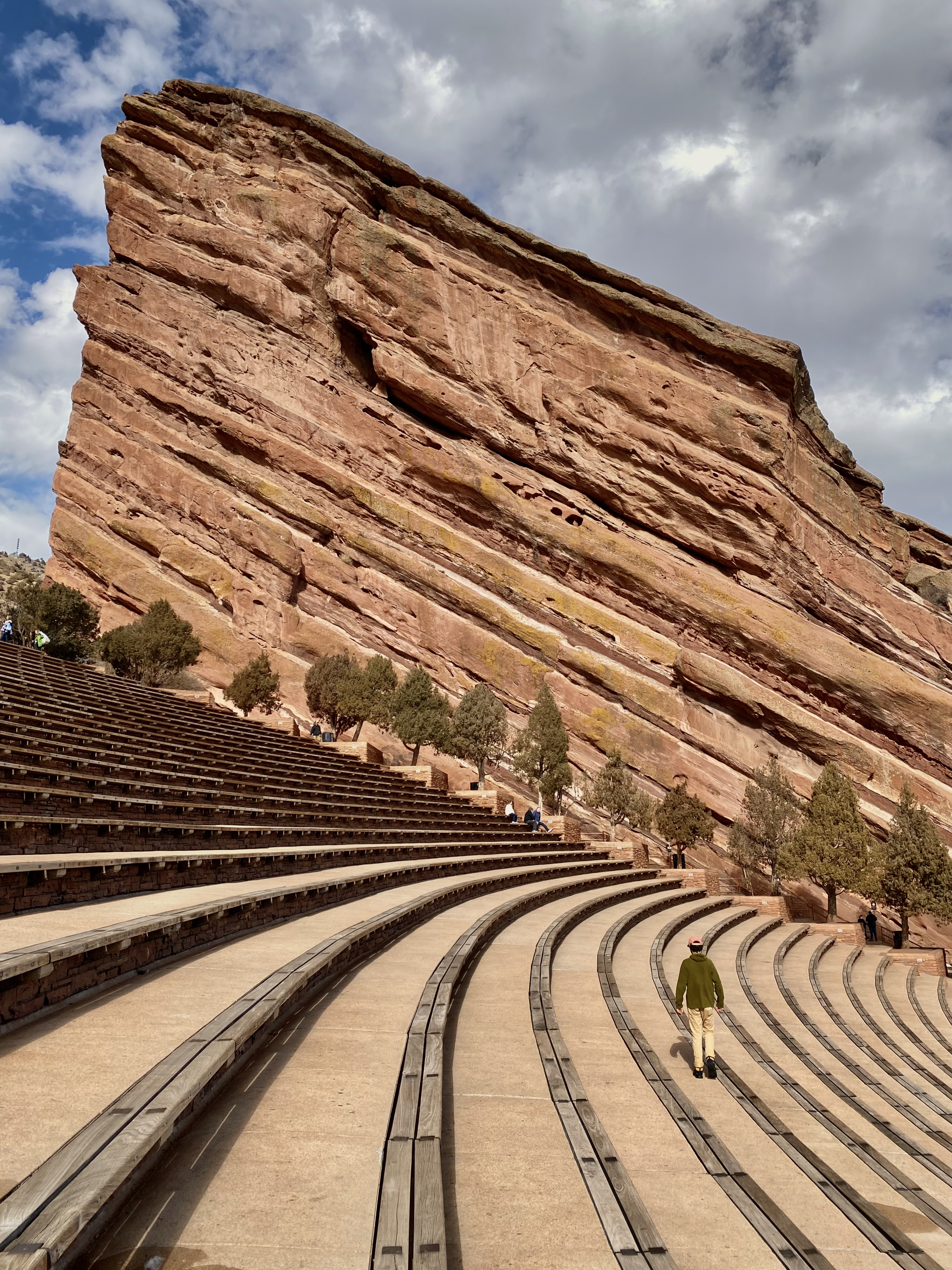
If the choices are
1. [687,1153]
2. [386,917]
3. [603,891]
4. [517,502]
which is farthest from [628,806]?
[687,1153]

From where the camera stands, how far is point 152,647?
33.1m

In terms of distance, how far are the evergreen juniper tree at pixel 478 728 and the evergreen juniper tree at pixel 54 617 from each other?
1690 centimetres

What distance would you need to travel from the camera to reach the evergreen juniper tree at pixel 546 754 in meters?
33.9

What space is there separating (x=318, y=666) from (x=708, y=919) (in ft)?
70.7

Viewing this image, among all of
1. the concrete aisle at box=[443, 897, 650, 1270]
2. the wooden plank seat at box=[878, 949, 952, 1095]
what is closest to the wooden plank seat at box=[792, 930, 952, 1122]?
the wooden plank seat at box=[878, 949, 952, 1095]

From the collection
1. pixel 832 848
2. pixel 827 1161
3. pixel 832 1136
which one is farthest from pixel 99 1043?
pixel 832 848

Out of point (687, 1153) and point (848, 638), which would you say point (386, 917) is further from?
point (848, 638)

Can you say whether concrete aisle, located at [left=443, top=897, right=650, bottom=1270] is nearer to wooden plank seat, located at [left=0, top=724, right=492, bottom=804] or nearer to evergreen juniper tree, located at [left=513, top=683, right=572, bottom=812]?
wooden plank seat, located at [left=0, top=724, right=492, bottom=804]

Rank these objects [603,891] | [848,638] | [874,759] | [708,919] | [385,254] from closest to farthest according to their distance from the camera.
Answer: [603,891], [708,919], [874,759], [848,638], [385,254]

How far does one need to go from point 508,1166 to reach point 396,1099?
781mm

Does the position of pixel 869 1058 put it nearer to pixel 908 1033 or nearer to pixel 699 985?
pixel 908 1033

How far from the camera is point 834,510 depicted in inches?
1940

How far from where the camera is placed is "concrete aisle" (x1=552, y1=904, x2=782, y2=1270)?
3.74m

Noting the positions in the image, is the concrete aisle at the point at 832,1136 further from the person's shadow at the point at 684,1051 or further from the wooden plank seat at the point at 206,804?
the wooden plank seat at the point at 206,804
